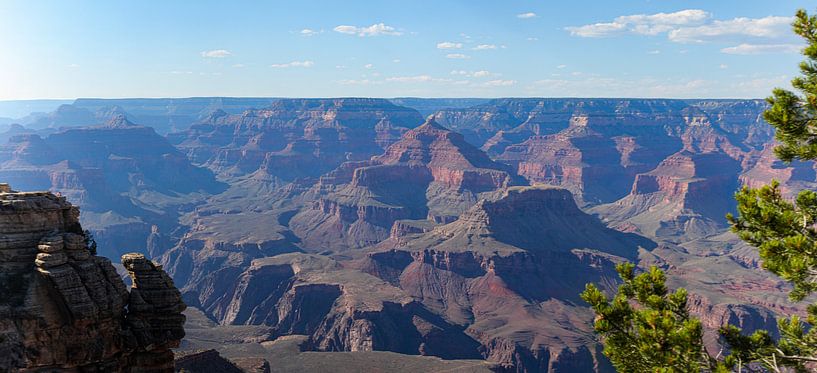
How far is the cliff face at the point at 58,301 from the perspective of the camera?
2378 cm

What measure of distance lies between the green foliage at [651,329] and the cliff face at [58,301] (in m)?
21.0

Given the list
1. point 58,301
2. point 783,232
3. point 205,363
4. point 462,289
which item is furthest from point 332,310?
point 783,232

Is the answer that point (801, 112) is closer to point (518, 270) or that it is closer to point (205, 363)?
point (205, 363)

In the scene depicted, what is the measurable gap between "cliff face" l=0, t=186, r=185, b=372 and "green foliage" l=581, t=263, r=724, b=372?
21022 mm

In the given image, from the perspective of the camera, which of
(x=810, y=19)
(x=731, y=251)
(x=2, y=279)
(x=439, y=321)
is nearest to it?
(x=810, y=19)

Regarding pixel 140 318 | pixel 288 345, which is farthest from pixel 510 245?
pixel 140 318

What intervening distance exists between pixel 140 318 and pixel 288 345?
2631 inches

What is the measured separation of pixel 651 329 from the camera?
659 inches

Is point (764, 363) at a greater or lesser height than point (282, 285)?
greater

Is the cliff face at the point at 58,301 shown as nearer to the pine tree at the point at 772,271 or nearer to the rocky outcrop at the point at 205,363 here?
the pine tree at the point at 772,271

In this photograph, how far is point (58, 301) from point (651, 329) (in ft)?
77.8

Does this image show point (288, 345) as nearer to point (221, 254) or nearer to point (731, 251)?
point (221, 254)

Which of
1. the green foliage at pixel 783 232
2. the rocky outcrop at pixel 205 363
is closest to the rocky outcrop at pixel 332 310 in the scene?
the rocky outcrop at pixel 205 363

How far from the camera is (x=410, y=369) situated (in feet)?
251
